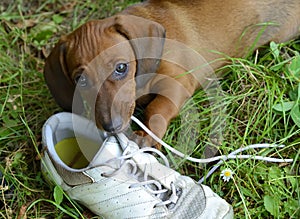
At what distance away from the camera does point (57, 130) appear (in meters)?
2.53

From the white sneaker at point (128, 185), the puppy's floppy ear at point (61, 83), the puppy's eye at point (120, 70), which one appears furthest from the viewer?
the puppy's floppy ear at point (61, 83)

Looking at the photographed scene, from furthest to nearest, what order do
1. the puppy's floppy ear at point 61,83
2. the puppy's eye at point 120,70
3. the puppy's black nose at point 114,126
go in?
1. the puppy's floppy ear at point 61,83
2. the puppy's eye at point 120,70
3. the puppy's black nose at point 114,126

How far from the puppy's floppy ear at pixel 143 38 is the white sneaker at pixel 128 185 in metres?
0.43

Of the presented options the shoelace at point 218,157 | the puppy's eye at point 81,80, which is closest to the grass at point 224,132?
the shoelace at point 218,157

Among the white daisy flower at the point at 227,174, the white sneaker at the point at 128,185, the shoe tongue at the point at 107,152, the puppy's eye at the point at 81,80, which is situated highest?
the puppy's eye at the point at 81,80

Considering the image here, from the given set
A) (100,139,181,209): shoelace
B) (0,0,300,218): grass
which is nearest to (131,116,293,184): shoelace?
(0,0,300,218): grass

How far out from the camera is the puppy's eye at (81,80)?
2479mm

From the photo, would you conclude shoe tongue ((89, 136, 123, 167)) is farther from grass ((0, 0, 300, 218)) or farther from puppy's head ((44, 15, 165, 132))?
grass ((0, 0, 300, 218))

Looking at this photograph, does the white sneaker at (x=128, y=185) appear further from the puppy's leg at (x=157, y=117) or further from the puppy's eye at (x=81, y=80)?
the puppy's eye at (x=81, y=80)

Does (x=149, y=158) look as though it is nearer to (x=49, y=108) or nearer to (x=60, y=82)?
(x=60, y=82)

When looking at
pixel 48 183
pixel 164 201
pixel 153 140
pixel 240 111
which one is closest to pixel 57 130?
pixel 48 183

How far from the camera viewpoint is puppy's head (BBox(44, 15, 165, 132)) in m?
2.43

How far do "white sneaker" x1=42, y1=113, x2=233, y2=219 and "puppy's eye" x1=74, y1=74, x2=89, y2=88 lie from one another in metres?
0.22

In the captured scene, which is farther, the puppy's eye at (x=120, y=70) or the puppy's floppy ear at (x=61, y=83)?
the puppy's floppy ear at (x=61, y=83)
